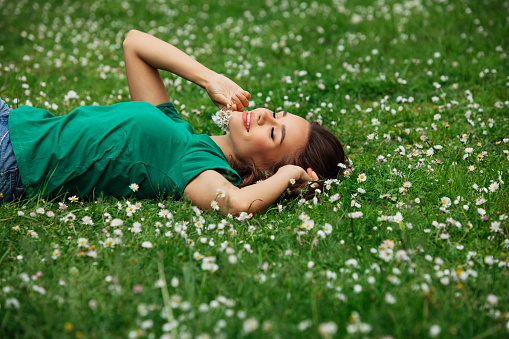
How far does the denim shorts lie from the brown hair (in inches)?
68.7

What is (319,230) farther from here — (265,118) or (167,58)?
(167,58)

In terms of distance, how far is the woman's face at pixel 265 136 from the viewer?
4035 mm

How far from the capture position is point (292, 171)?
12.7 feet

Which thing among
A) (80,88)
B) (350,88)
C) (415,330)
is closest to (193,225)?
(415,330)

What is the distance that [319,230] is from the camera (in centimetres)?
341

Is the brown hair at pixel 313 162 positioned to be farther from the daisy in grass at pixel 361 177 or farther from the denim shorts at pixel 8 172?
the denim shorts at pixel 8 172

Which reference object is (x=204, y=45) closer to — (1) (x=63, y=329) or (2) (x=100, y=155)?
(2) (x=100, y=155)

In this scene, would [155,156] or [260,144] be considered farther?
[260,144]

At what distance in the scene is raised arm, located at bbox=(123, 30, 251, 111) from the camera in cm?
427

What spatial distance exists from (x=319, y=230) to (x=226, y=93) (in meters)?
1.61

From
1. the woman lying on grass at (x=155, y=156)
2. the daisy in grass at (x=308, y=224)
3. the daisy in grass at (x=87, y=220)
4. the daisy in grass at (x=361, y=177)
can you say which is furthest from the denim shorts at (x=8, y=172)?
the daisy in grass at (x=361, y=177)

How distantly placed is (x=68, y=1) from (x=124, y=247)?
10039 mm

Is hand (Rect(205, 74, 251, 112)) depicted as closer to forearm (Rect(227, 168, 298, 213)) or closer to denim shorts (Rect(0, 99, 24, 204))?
forearm (Rect(227, 168, 298, 213))

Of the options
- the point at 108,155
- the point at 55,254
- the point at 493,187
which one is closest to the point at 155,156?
the point at 108,155
